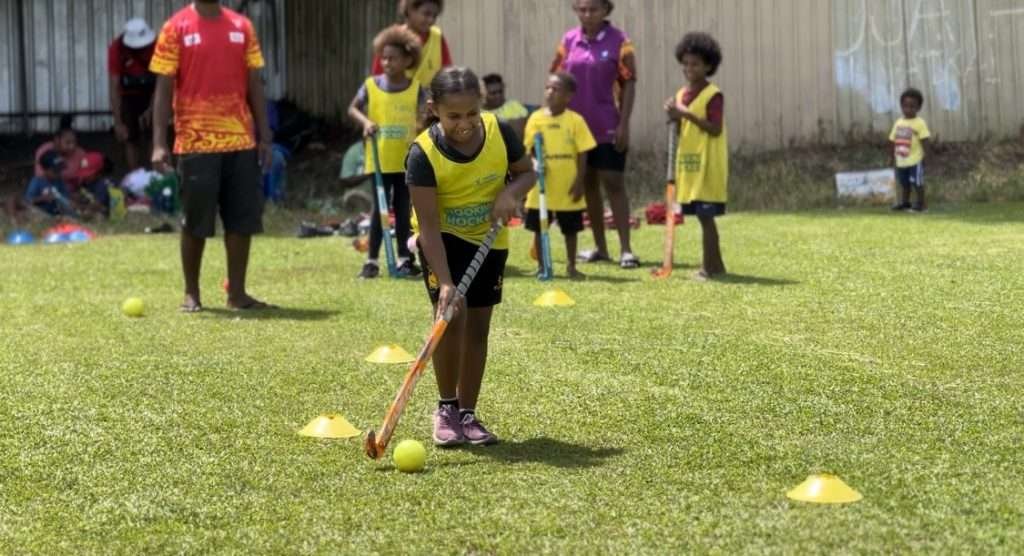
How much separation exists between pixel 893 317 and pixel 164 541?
5348mm

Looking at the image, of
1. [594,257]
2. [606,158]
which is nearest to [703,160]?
[606,158]

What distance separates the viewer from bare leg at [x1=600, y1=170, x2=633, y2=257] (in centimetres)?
1269

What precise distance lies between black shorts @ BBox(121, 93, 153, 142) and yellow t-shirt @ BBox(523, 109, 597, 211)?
29.1 ft

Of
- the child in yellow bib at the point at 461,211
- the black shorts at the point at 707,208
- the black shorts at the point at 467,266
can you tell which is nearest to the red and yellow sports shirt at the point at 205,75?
the black shorts at the point at 707,208

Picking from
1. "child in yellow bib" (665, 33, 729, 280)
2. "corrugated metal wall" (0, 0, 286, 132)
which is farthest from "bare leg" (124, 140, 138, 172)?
"child in yellow bib" (665, 33, 729, 280)

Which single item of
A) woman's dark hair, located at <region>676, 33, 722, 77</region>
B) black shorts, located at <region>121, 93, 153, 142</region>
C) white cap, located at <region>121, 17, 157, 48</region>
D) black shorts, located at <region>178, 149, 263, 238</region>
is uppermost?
white cap, located at <region>121, 17, 157, 48</region>

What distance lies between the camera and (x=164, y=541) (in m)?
5.22

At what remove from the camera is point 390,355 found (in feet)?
27.9

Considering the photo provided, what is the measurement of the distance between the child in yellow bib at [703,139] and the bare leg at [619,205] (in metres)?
1.02

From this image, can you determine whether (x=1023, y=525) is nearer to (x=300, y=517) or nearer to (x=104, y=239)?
(x=300, y=517)

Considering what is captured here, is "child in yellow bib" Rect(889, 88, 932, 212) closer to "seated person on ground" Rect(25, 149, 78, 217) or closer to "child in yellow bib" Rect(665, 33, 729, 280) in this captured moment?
"child in yellow bib" Rect(665, 33, 729, 280)

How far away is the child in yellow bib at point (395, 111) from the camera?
11859 millimetres

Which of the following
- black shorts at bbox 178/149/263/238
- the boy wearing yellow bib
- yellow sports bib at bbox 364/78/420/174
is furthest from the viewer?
the boy wearing yellow bib

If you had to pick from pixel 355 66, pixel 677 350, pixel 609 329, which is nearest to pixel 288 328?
pixel 609 329
